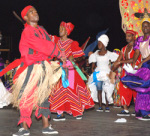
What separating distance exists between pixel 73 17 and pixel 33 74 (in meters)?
17.9

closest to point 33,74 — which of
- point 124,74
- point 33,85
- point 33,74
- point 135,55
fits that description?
point 33,74

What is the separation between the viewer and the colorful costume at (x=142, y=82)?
547 cm

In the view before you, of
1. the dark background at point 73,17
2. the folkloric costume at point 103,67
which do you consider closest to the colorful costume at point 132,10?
the folkloric costume at point 103,67

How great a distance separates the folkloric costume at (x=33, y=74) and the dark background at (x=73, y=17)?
16288mm

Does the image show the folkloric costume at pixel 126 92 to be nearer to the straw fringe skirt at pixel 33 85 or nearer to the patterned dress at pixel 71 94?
the patterned dress at pixel 71 94

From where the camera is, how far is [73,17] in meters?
21.5

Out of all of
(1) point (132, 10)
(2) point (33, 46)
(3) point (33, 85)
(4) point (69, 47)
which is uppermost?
(1) point (132, 10)

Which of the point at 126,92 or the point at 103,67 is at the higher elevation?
the point at 103,67

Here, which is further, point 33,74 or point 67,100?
point 67,100

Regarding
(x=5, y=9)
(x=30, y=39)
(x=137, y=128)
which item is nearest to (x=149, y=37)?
(x=137, y=128)

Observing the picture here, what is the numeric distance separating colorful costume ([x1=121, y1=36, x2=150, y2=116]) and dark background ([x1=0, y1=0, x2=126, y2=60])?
15185 millimetres

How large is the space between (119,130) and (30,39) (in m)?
1.85

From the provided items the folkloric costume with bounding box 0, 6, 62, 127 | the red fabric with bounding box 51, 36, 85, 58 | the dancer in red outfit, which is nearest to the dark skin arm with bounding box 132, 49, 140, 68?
the dancer in red outfit

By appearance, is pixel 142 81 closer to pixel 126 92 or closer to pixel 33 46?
pixel 126 92
